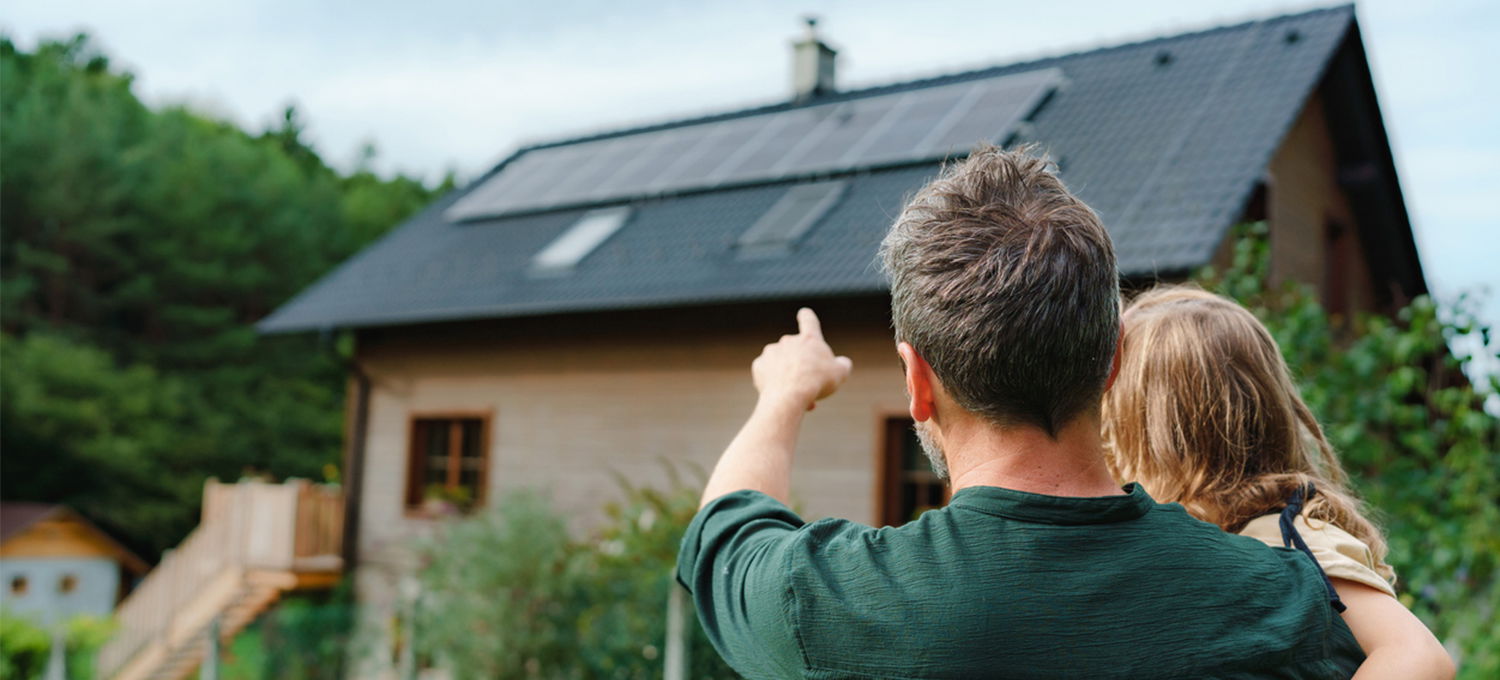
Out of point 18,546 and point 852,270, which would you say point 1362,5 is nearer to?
point 852,270

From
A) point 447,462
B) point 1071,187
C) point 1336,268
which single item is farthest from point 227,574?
point 1336,268

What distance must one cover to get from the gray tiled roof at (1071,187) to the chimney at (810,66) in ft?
2.35

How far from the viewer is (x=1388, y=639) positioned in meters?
1.41

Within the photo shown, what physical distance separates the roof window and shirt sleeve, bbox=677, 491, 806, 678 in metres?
9.70

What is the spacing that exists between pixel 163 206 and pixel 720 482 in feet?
97.4

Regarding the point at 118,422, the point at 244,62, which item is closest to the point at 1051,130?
the point at 118,422

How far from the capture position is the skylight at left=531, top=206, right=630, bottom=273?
12742 millimetres

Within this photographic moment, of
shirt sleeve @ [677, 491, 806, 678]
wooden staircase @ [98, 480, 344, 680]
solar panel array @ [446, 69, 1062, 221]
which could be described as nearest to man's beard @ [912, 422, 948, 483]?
shirt sleeve @ [677, 491, 806, 678]

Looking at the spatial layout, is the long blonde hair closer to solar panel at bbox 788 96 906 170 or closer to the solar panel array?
the solar panel array

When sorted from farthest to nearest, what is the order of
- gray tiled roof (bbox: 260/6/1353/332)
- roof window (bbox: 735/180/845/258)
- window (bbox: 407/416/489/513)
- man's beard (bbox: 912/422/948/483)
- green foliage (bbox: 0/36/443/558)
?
green foliage (bbox: 0/36/443/558)
window (bbox: 407/416/489/513)
roof window (bbox: 735/180/845/258)
gray tiled roof (bbox: 260/6/1353/332)
man's beard (bbox: 912/422/948/483)

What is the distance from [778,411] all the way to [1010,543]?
36 cm

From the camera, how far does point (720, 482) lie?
1.42 meters

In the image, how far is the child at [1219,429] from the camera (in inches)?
66.9

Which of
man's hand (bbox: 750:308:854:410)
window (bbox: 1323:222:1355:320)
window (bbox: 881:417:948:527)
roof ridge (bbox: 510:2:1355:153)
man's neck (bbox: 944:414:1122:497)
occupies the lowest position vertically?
man's neck (bbox: 944:414:1122:497)
